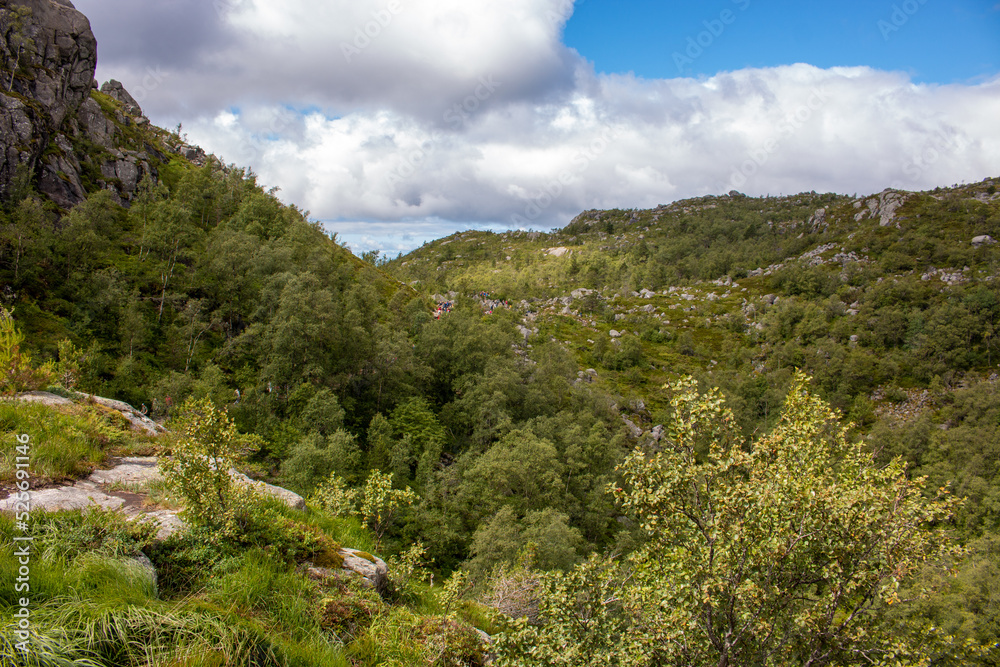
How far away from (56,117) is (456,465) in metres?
82.6

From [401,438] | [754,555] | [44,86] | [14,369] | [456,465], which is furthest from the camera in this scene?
[44,86]

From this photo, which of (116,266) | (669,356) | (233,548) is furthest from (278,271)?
(669,356)

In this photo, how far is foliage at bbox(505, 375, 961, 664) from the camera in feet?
28.6

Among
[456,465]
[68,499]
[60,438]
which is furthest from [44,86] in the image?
[68,499]

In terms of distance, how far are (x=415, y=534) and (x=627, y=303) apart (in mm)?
158090

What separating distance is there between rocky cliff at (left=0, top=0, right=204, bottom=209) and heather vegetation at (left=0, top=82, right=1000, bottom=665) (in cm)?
666

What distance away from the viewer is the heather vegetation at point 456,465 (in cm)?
736

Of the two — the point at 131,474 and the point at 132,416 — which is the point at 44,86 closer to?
the point at 132,416

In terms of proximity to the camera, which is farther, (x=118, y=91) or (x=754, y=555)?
(x=118, y=91)

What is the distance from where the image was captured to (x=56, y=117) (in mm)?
67250

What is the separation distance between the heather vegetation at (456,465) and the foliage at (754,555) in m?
0.08

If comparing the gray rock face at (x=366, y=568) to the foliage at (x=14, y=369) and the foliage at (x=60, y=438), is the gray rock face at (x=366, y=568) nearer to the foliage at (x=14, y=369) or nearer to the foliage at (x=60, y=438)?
the foliage at (x=60, y=438)

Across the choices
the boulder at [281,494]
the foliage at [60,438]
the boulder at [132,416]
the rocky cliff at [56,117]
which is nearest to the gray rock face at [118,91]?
the rocky cliff at [56,117]

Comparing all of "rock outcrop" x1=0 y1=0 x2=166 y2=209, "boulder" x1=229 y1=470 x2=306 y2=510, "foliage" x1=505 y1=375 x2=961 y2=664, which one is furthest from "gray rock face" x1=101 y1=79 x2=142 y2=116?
"foliage" x1=505 y1=375 x2=961 y2=664
